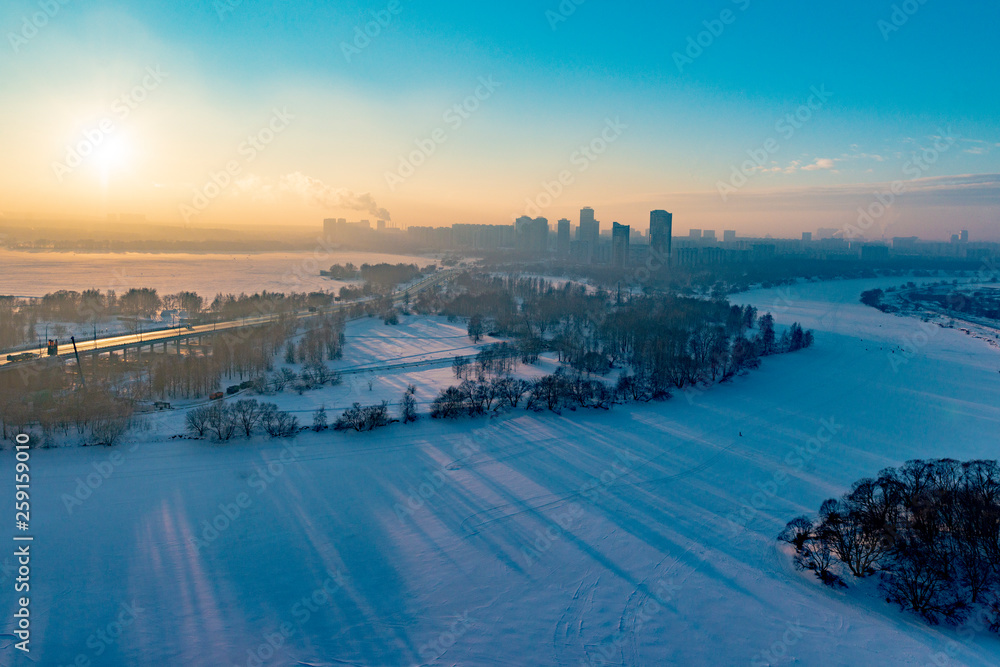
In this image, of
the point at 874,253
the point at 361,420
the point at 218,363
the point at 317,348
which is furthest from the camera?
the point at 874,253

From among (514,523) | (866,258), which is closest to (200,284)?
(514,523)

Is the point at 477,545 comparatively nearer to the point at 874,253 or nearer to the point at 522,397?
the point at 522,397

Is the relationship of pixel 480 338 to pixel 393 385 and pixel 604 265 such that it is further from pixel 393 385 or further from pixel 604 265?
pixel 604 265

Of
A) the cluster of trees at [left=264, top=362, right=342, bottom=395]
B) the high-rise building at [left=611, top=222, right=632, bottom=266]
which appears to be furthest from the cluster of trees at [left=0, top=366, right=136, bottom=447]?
the high-rise building at [left=611, top=222, right=632, bottom=266]

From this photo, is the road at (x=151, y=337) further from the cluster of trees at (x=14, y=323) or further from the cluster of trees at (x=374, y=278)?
the cluster of trees at (x=374, y=278)

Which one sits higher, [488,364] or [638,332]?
[638,332]

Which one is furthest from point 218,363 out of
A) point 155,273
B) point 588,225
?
point 588,225

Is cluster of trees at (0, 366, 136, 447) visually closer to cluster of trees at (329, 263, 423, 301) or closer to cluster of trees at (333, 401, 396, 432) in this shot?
cluster of trees at (333, 401, 396, 432)

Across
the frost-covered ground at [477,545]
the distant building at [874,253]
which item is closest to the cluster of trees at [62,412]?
the frost-covered ground at [477,545]
